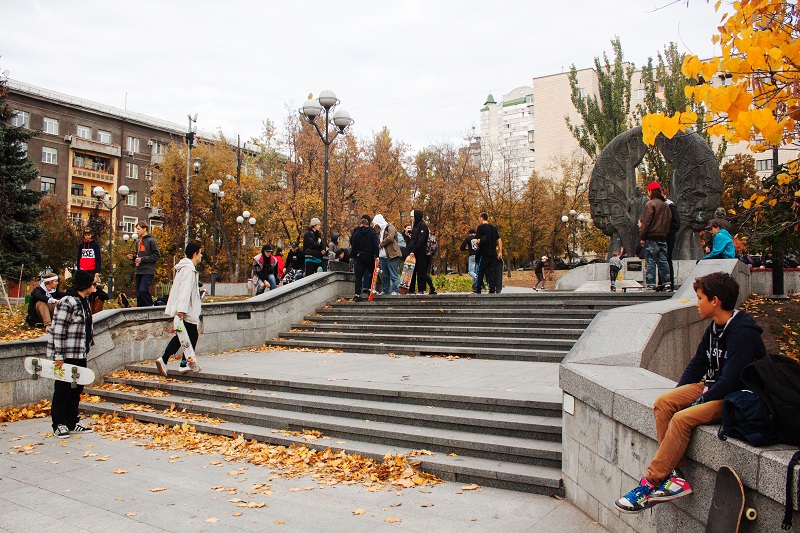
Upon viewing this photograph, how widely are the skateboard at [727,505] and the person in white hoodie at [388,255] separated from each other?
11217 mm

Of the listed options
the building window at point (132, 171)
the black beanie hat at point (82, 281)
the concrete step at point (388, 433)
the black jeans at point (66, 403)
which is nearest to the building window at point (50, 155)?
the building window at point (132, 171)

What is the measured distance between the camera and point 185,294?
891 centimetres

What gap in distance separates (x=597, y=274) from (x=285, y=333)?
1075 centimetres

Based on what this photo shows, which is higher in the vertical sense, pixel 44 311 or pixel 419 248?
pixel 419 248

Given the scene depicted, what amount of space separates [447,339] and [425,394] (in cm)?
409

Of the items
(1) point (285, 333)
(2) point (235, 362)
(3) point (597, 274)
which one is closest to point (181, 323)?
(2) point (235, 362)

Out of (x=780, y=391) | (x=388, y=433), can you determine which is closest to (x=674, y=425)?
(x=780, y=391)

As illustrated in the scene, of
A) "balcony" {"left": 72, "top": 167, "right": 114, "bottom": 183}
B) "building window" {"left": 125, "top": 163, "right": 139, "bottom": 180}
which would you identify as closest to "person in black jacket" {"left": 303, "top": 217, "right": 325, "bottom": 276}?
"balcony" {"left": 72, "top": 167, "right": 114, "bottom": 183}

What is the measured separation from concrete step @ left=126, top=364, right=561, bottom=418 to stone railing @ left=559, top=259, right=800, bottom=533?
2.73 feet

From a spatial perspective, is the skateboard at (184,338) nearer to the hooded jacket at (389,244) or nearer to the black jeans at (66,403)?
the black jeans at (66,403)

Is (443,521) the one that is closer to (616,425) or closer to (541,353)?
(616,425)

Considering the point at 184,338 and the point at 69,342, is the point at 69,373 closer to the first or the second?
the point at 69,342

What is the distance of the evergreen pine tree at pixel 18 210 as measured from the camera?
29.1m

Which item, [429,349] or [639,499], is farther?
[429,349]
